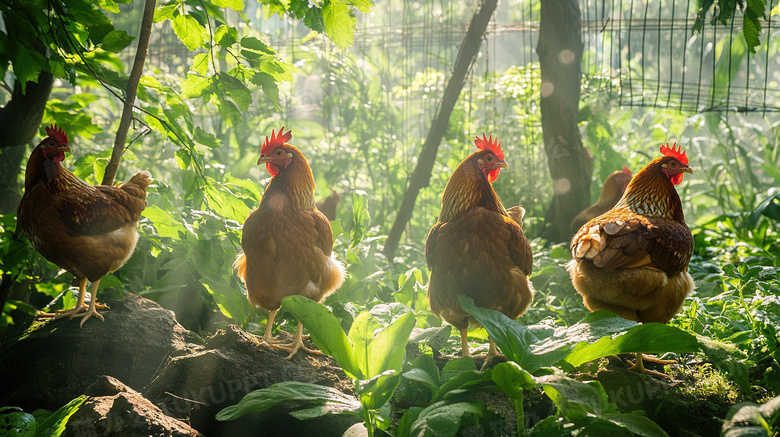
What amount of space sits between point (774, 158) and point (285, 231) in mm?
7701

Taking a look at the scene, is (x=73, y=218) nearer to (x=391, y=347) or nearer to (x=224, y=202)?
(x=224, y=202)

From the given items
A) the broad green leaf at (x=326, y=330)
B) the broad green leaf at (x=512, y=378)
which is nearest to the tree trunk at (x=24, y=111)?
the broad green leaf at (x=326, y=330)

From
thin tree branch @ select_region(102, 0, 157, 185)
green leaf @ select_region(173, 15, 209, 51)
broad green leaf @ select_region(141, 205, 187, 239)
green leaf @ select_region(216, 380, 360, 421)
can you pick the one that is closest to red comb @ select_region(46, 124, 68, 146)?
thin tree branch @ select_region(102, 0, 157, 185)

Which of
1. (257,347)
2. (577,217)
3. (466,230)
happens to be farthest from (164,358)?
(577,217)

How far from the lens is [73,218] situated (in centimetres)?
272

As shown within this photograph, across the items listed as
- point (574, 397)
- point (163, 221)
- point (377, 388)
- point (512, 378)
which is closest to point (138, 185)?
point (163, 221)

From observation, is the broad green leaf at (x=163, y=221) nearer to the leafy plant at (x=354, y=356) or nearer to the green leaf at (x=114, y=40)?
the green leaf at (x=114, y=40)

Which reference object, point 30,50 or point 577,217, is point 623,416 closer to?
point 30,50

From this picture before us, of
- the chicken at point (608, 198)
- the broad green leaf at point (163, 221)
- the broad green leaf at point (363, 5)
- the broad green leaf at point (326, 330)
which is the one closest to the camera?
the broad green leaf at point (326, 330)

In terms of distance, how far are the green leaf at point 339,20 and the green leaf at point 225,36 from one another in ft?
2.21

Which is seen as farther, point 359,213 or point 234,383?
point 359,213

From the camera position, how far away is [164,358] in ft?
9.37

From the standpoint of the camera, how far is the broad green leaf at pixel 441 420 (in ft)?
5.51

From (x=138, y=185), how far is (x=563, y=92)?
3970 millimetres
